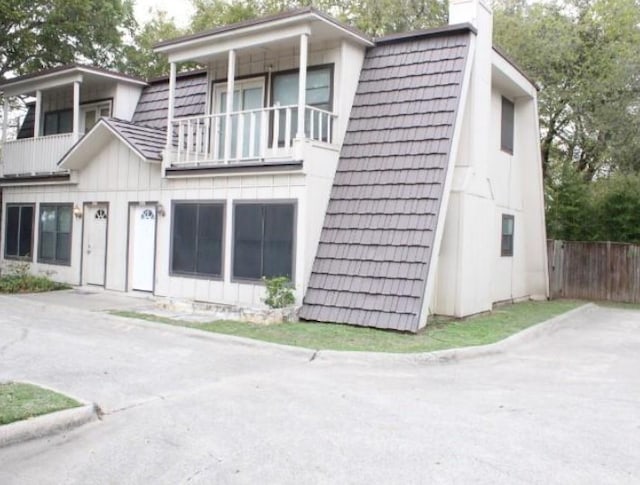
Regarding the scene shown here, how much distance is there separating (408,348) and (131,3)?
20237mm

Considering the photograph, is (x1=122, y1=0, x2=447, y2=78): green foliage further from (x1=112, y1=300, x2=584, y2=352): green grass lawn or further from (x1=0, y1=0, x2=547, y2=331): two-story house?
(x1=112, y1=300, x2=584, y2=352): green grass lawn

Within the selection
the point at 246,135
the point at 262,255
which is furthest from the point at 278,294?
the point at 246,135

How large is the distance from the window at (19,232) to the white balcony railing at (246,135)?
5.39m

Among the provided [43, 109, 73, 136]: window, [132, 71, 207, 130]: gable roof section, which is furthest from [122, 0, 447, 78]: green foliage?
[132, 71, 207, 130]: gable roof section

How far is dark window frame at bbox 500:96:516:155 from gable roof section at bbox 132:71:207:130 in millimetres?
7271

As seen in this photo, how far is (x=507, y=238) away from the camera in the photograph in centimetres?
1530

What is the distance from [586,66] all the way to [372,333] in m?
17.4

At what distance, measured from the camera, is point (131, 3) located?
23.6m

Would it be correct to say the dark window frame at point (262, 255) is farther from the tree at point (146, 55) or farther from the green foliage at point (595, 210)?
the tree at point (146, 55)

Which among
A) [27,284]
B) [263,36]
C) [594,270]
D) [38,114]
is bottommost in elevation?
[27,284]

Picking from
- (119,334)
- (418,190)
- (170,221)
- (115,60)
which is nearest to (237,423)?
(119,334)

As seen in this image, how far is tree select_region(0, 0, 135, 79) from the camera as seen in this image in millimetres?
19734

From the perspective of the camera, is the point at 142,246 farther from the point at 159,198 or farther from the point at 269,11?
the point at 269,11

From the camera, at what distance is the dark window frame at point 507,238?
14.9m
